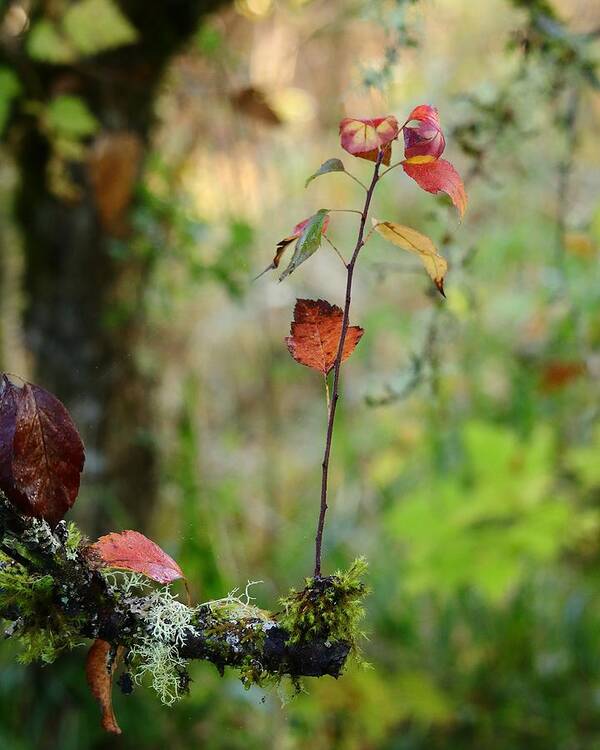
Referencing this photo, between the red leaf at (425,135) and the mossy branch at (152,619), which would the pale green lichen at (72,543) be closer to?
the mossy branch at (152,619)

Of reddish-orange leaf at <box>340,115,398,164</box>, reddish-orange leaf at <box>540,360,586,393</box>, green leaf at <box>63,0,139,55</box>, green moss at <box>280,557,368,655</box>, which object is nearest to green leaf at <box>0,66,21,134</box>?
green leaf at <box>63,0,139,55</box>

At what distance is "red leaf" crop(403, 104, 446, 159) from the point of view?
0.43 metres

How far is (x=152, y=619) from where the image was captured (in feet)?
1.48

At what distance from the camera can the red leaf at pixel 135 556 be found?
436mm

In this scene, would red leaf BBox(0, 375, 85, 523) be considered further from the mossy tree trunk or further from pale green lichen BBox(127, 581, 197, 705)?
the mossy tree trunk

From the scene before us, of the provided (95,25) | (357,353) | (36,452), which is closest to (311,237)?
(36,452)

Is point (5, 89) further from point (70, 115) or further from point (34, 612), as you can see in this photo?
point (34, 612)

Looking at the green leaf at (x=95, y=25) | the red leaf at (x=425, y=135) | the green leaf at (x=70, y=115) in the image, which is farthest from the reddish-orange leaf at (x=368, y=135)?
the green leaf at (x=70, y=115)

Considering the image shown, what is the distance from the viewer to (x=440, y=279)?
0.46m

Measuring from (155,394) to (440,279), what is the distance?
4.65ft

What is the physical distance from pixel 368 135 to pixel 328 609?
273 mm

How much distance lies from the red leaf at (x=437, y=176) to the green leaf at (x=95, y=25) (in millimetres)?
870

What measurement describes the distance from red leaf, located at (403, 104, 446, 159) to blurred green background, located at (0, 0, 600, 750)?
0.54 meters

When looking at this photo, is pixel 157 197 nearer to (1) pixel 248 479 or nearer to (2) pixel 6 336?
(2) pixel 6 336
